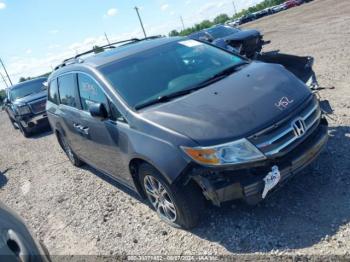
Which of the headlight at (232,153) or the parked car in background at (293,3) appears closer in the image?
the headlight at (232,153)

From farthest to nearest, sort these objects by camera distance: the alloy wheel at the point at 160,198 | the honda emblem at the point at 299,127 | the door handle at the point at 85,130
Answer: the door handle at the point at 85,130
the alloy wheel at the point at 160,198
the honda emblem at the point at 299,127

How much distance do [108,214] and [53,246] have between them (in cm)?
77

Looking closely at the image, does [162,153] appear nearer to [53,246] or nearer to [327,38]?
[53,246]

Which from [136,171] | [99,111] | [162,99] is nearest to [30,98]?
[99,111]

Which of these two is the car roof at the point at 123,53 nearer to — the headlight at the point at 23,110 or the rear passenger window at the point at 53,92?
the rear passenger window at the point at 53,92

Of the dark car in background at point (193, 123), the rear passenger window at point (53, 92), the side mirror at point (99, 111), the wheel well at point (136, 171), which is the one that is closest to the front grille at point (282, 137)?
the dark car in background at point (193, 123)

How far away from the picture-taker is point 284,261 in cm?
307

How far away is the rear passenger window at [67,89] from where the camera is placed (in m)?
5.41

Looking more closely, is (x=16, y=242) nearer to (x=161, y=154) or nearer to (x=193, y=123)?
(x=161, y=154)

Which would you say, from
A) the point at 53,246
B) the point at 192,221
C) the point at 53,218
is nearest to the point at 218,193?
the point at 192,221

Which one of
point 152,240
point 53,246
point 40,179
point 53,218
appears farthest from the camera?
point 40,179

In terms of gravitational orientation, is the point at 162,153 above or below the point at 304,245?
above

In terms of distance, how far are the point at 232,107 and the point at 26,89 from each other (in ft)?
36.8

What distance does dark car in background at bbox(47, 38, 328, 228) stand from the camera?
10.8 ft
